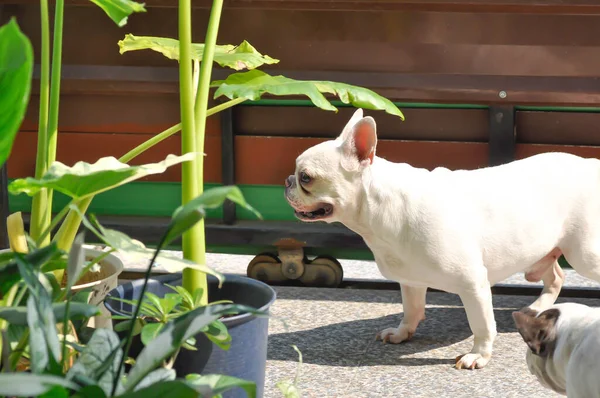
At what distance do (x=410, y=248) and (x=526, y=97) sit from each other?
46.2 inches

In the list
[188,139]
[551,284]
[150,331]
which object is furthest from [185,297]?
[551,284]

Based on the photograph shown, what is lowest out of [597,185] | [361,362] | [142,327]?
[361,362]

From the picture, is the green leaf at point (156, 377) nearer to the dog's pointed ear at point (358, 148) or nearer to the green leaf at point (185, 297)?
the green leaf at point (185, 297)

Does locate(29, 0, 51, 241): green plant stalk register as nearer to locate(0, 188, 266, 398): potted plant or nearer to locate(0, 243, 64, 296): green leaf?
locate(0, 243, 64, 296): green leaf

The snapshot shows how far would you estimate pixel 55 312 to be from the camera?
1624 mm

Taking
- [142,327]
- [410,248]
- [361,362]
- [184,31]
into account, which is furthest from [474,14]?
[142,327]

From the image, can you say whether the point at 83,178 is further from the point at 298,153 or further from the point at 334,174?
the point at 298,153

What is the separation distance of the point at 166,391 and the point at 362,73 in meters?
2.71

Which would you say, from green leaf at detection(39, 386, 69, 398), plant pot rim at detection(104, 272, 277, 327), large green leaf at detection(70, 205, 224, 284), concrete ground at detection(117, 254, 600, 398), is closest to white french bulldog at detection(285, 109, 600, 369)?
concrete ground at detection(117, 254, 600, 398)

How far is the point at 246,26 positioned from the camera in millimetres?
3992

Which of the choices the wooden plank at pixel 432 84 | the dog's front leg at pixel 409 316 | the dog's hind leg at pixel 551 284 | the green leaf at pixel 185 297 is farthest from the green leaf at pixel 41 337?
the wooden plank at pixel 432 84

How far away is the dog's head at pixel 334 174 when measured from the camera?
9.60ft

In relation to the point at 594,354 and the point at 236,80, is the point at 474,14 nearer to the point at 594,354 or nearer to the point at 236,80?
the point at 236,80

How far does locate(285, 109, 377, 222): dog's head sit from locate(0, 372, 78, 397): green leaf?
1716mm
